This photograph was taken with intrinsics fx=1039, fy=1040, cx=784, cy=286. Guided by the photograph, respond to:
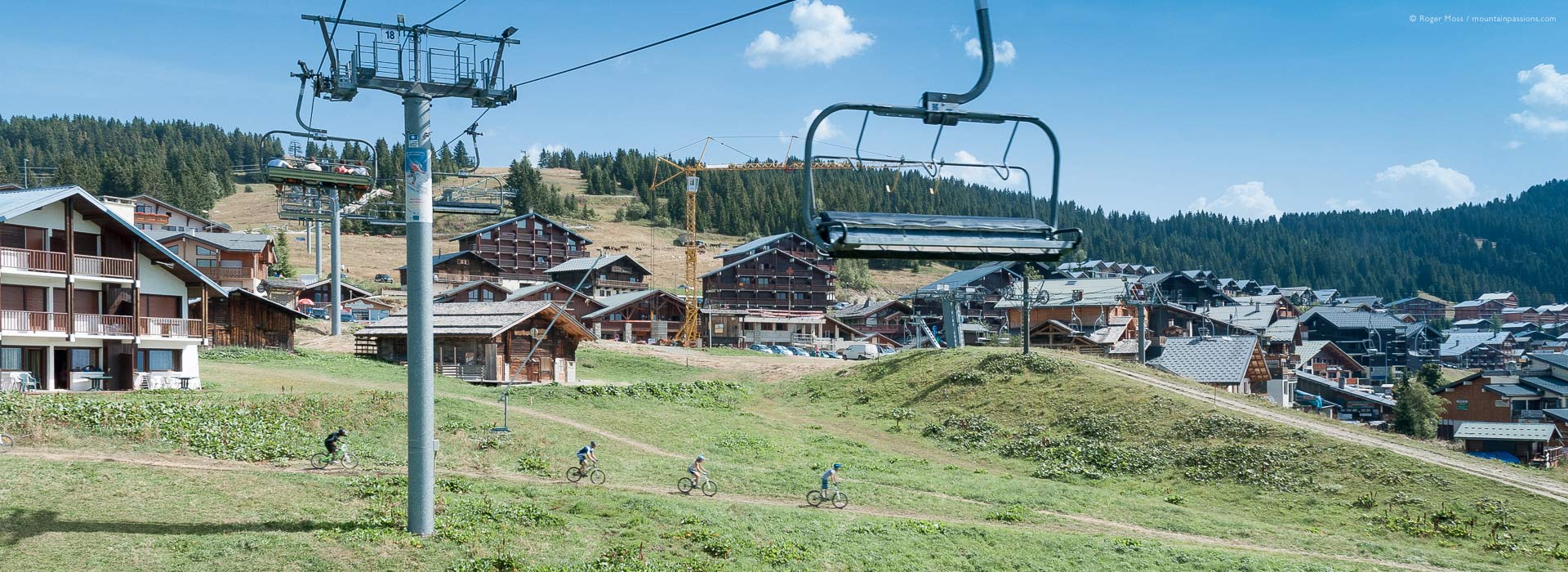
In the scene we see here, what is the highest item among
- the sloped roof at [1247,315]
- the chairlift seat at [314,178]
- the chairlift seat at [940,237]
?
the chairlift seat at [314,178]

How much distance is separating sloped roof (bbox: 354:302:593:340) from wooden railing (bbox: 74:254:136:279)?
662 inches

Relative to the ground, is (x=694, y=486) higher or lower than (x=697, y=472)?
lower

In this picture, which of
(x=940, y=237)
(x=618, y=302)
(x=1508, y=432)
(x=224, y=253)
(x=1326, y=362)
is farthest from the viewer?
(x=1326, y=362)

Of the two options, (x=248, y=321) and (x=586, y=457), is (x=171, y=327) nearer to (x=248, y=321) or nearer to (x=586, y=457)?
(x=248, y=321)

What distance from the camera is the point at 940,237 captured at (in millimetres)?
11258

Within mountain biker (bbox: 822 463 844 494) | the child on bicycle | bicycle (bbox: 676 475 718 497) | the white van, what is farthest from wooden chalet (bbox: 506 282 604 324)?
mountain biker (bbox: 822 463 844 494)

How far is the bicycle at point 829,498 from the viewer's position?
103 ft

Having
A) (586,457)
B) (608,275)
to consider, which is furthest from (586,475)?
(608,275)

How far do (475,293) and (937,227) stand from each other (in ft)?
336

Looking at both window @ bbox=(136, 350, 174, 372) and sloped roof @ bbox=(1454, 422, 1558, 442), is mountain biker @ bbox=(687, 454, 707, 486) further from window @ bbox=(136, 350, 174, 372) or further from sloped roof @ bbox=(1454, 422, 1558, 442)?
sloped roof @ bbox=(1454, 422, 1558, 442)

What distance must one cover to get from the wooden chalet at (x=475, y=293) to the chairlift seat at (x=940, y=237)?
9799 cm

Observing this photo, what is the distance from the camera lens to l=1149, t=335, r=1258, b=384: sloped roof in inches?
2534

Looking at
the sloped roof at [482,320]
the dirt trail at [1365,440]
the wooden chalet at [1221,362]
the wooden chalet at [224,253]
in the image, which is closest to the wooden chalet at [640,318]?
the wooden chalet at [224,253]

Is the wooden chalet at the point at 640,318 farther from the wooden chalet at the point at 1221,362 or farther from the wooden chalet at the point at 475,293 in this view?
the wooden chalet at the point at 1221,362
